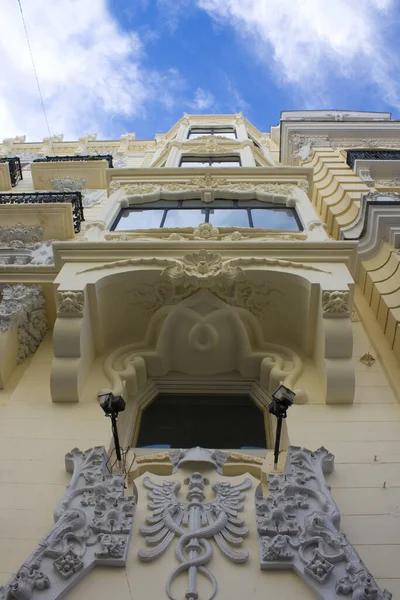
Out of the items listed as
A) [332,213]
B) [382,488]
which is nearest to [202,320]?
[382,488]

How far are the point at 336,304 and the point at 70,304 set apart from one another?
385 cm

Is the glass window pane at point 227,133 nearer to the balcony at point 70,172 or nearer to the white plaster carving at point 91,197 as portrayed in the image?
the balcony at point 70,172

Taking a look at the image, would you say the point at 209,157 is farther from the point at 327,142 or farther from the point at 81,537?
the point at 81,537

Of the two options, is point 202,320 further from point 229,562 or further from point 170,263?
point 229,562

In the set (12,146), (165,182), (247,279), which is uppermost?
(12,146)

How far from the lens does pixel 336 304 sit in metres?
7.75

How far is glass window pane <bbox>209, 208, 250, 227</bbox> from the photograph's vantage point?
436 inches

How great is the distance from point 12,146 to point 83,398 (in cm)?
2156

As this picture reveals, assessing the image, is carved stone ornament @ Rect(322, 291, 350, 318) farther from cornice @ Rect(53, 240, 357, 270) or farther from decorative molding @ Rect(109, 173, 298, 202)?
decorative molding @ Rect(109, 173, 298, 202)

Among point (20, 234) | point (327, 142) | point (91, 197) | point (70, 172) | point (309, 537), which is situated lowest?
point (309, 537)

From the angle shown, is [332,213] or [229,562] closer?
[229,562]

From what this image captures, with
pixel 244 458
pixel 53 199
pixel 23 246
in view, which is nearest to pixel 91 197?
pixel 53 199

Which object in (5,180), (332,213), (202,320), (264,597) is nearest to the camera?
(264,597)

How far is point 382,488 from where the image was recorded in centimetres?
598
